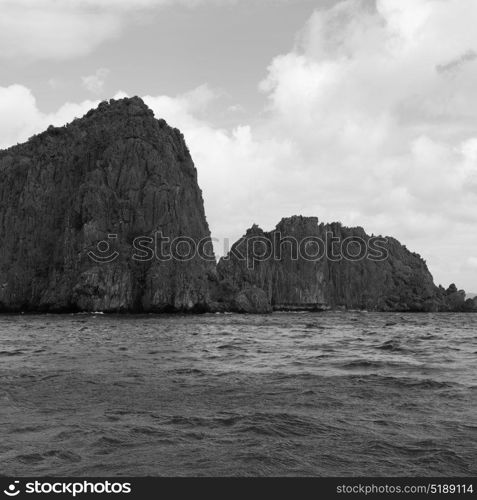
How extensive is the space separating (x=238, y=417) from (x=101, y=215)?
370 feet

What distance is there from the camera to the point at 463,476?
33.5 ft

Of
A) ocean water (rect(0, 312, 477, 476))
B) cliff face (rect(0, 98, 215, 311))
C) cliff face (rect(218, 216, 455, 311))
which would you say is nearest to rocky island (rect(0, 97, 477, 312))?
cliff face (rect(0, 98, 215, 311))

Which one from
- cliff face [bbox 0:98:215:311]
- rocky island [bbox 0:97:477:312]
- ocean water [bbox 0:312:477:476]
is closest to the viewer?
ocean water [bbox 0:312:477:476]

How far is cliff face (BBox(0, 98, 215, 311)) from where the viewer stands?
114 m

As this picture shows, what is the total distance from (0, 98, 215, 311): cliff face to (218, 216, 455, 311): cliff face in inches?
1503

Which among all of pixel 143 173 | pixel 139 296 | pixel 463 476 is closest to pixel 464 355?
pixel 463 476

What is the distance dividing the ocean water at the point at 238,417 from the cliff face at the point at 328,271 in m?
134

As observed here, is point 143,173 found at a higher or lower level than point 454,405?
higher

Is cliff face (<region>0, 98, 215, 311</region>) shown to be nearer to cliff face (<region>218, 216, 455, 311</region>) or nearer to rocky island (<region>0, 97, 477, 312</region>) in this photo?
rocky island (<region>0, 97, 477, 312</region>)

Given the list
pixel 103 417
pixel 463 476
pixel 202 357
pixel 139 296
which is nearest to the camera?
pixel 463 476

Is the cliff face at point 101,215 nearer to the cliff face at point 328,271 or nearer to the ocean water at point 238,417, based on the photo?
the cliff face at point 328,271

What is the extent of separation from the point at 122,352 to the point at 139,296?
281 feet

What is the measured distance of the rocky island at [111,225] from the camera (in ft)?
375
